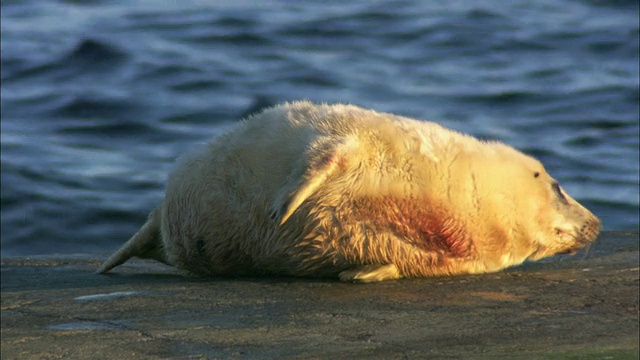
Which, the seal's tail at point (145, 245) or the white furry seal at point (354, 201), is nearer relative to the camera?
the white furry seal at point (354, 201)

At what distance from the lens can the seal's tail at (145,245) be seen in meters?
5.80

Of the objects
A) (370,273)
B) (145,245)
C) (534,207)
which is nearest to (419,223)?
(370,273)

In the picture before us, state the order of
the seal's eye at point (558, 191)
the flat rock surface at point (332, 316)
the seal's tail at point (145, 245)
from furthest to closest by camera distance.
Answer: the seal's tail at point (145, 245) → the seal's eye at point (558, 191) → the flat rock surface at point (332, 316)

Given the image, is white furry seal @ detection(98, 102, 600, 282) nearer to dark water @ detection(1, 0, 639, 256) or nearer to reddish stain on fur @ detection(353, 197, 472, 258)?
reddish stain on fur @ detection(353, 197, 472, 258)

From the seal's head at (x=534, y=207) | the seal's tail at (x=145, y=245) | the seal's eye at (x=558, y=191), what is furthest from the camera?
the seal's tail at (x=145, y=245)

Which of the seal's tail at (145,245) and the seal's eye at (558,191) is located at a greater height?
the seal's eye at (558,191)

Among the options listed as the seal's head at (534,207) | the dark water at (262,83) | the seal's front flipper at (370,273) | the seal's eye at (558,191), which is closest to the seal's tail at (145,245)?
the seal's front flipper at (370,273)

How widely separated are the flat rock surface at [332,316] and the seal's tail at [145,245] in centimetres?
16

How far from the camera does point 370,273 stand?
5.02 m

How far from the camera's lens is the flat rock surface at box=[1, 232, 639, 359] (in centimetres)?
399

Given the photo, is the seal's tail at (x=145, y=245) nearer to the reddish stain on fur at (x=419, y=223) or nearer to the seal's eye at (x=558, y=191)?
the reddish stain on fur at (x=419, y=223)

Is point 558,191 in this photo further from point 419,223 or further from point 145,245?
point 145,245

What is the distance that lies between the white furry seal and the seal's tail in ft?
0.83

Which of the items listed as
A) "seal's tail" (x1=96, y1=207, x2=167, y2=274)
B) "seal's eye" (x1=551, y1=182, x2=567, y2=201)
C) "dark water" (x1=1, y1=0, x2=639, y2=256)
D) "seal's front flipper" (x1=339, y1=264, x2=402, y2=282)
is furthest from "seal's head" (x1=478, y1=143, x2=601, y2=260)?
"dark water" (x1=1, y1=0, x2=639, y2=256)
